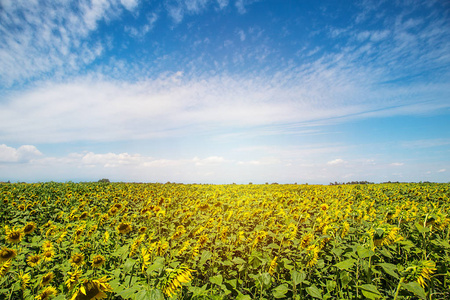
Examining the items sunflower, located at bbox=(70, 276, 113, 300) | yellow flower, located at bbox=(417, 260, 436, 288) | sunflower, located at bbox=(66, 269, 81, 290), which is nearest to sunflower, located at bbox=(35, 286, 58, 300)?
sunflower, located at bbox=(66, 269, 81, 290)

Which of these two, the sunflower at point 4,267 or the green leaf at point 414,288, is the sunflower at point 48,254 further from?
the green leaf at point 414,288

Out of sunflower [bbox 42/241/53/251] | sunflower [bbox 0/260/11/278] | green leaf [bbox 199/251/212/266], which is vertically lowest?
sunflower [bbox 0/260/11/278]

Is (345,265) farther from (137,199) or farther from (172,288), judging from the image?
(137,199)

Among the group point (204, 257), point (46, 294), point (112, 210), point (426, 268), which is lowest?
Result: point (46, 294)

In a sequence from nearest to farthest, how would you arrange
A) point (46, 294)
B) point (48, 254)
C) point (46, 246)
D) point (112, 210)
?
point (46, 294), point (48, 254), point (46, 246), point (112, 210)

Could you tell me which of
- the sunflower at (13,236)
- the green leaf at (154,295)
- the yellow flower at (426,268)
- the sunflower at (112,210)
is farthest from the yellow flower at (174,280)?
the sunflower at (112,210)

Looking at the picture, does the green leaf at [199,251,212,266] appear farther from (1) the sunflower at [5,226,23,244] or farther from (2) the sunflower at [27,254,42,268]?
(1) the sunflower at [5,226,23,244]

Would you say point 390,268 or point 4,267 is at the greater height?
point 390,268

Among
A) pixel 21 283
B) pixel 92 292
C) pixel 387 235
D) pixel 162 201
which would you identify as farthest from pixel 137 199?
pixel 387 235

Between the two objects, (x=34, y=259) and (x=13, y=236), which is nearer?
(x=34, y=259)

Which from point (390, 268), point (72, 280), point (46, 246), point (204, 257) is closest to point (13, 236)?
point (46, 246)

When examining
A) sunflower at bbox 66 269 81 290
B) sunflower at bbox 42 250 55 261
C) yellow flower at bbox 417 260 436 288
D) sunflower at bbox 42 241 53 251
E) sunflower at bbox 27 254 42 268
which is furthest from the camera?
sunflower at bbox 42 241 53 251

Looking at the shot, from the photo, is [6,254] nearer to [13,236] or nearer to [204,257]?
[13,236]

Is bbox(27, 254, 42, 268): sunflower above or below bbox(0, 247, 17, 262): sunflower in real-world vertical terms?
below
